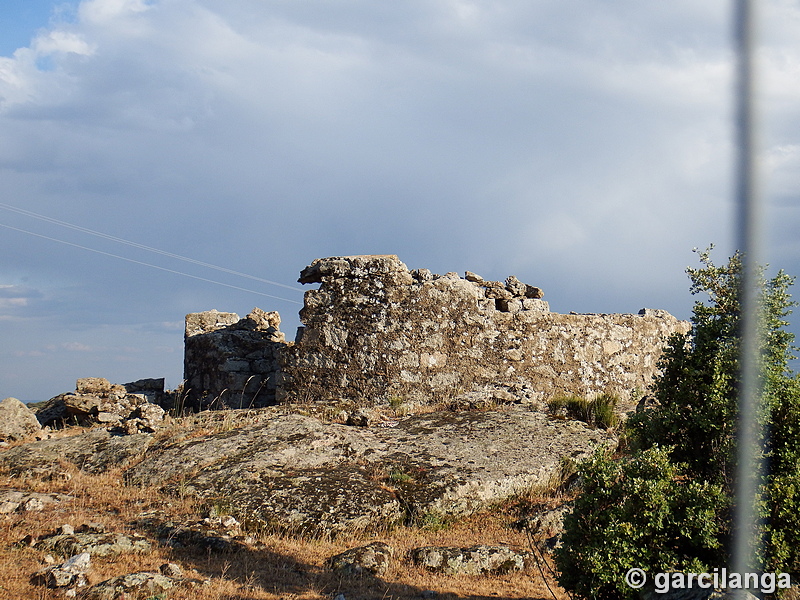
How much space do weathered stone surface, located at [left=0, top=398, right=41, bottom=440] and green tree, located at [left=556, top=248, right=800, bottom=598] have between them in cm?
957

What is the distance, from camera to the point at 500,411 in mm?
10516

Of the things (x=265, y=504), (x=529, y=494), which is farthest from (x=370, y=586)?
(x=529, y=494)

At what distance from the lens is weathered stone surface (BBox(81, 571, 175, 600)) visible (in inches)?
197

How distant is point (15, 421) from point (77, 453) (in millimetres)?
2541

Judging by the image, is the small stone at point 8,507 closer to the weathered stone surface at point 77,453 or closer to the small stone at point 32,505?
the small stone at point 32,505

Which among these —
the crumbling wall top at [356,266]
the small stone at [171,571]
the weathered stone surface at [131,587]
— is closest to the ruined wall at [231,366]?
the crumbling wall top at [356,266]

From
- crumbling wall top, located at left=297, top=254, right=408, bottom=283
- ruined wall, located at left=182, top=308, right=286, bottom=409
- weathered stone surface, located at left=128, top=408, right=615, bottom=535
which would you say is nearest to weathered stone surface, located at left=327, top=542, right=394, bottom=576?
weathered stone surface, located at left=128, top=408, right=615, bottom=535

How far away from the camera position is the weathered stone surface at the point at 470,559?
6250mm

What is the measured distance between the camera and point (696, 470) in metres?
5.52

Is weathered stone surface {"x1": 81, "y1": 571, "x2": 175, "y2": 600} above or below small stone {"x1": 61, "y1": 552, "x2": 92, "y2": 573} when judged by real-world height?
below

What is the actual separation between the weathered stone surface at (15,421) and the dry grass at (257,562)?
3846 millimetres

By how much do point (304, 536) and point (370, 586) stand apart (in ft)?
4.44

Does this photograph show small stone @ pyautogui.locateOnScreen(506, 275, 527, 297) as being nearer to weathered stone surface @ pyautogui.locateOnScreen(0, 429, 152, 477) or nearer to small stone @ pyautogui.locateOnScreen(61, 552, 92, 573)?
weathered stone surface @ pyautogui.locateOnScreen(0, 429, 152, 477)

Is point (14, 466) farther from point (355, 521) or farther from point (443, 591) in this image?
point (443, 591)
